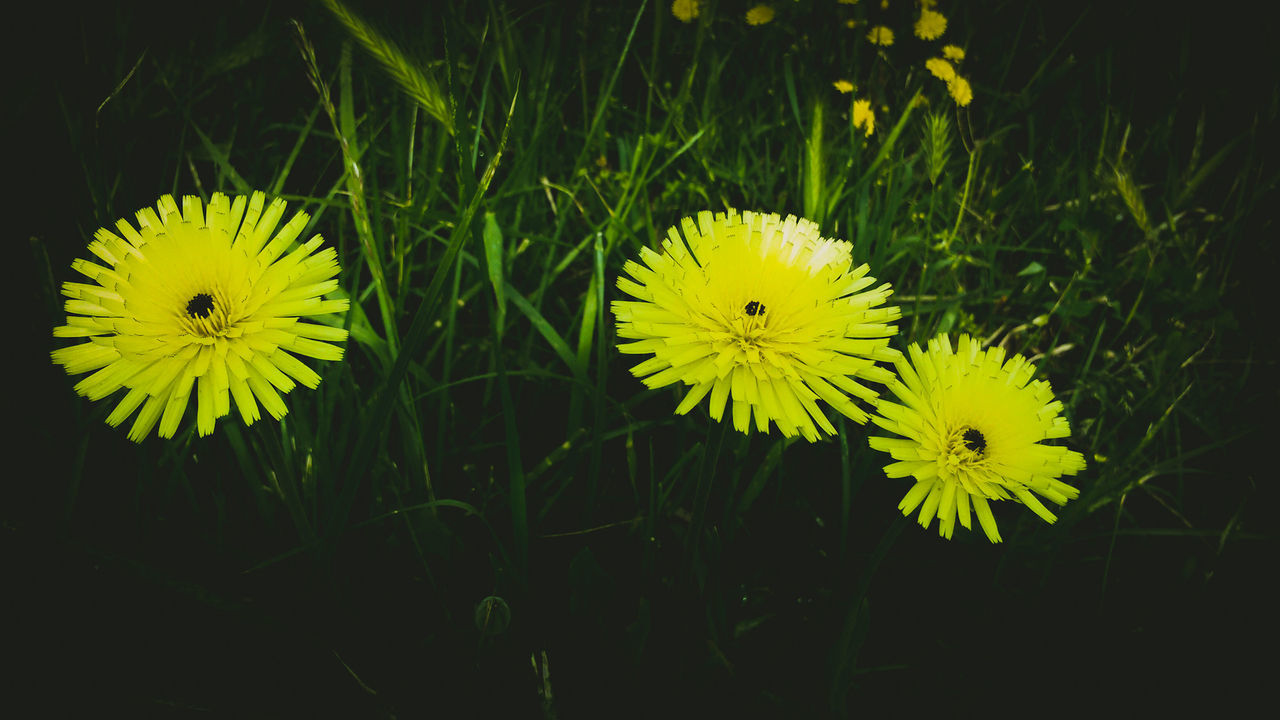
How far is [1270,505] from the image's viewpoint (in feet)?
5.58

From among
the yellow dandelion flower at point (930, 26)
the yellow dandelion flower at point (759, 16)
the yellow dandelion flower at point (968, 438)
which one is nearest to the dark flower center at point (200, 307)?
the yellow dandelion flower at point (968, 438)

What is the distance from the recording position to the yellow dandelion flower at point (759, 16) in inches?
88.6

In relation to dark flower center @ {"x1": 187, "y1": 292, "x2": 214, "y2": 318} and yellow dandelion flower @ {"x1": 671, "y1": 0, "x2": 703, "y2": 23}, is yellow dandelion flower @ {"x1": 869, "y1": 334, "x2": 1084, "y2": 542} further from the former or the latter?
yellow dandelion flower @ {"x1": 671, "y1": 0, "x2": 703, "y2": 23}

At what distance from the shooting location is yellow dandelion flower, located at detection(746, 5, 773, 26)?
88.6 inches

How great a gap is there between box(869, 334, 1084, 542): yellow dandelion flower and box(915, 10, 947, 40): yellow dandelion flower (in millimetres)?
1622

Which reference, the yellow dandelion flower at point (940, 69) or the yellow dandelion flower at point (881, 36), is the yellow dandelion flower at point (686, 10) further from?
the yellow dandelion flower at point (940, 69)

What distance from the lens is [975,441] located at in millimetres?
1239

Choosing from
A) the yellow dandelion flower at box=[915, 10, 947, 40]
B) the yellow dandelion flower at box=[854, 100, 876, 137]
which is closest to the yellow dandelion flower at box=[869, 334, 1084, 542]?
the yellow dandelion flower at box=[854, 100, 876, 137]

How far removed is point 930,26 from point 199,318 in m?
2.57

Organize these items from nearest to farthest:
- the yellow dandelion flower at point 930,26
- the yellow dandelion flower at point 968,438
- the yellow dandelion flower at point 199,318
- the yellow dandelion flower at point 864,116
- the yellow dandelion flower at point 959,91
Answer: the yellow dandelion flower at point 199,318 < the yellow dandelion flower at point 968,438 < the yellow dandelion flower at point 864,116 < the yellow dandelion flower at point 959,91 < the yellow dandelion flower at point 930,26

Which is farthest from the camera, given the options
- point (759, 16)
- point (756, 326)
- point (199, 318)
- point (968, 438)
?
point (759, 16)

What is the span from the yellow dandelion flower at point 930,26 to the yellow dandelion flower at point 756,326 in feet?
5.40

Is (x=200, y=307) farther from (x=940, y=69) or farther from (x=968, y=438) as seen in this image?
(x=940, y=69)

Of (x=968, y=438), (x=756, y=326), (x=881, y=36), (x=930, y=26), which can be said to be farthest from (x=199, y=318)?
(x=930, y=26)
